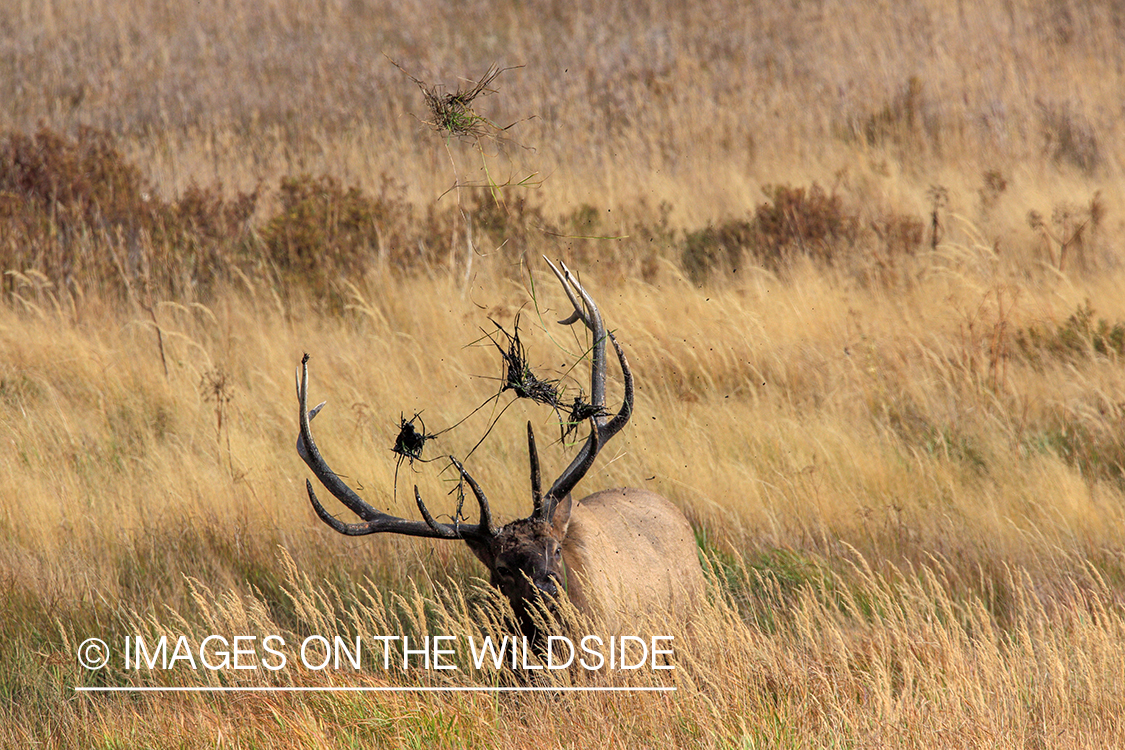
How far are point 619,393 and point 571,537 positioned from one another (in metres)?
2.46

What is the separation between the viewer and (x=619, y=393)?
6328 mm

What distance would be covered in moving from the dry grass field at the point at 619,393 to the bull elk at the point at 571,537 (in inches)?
6.9

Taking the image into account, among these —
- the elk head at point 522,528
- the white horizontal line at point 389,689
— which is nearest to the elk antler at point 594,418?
the elk head at point 522,528

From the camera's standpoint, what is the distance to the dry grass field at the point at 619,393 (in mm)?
3756

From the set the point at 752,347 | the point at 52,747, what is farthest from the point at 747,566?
the point at 52,747

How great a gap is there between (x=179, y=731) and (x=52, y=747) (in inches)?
19.5

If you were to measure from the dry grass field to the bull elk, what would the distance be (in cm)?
18

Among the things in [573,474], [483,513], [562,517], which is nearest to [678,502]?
[562,517]

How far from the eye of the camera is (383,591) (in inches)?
188

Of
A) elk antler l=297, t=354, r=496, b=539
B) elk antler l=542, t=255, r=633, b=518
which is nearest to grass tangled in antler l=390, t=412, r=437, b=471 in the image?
elk antler l=297, t=354, r=496, b=539

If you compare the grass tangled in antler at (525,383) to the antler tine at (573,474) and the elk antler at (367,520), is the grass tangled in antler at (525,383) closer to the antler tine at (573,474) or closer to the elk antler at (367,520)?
the antler tine at (573,474)

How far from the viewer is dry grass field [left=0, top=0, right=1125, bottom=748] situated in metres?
3.76

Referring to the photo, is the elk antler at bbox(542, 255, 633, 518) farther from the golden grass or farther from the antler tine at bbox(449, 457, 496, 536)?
the golden grass

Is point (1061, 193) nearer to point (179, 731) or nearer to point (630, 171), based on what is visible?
point (630, 171)
